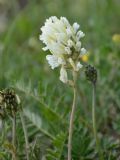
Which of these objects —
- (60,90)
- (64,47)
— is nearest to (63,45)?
(64,47)

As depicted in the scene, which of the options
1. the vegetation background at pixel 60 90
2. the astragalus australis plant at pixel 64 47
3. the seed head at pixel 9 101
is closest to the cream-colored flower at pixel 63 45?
the astragalus australis plant at pixel 64 47

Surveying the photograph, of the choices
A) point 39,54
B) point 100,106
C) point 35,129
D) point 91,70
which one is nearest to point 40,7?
point 39,54

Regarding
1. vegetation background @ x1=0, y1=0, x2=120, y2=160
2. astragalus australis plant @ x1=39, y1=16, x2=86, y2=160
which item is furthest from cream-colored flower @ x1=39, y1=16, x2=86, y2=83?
vegetation background @ x1=0, y1=0, x2=120, y2=160

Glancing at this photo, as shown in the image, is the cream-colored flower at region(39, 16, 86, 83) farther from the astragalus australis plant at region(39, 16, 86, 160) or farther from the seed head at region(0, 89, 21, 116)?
the seed head at region(0, 89, 21, 116)

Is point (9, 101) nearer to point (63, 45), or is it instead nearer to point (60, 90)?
point (63, 45)

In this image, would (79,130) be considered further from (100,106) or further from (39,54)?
(39,54)

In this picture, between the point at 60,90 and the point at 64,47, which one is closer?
the point at 64,47
